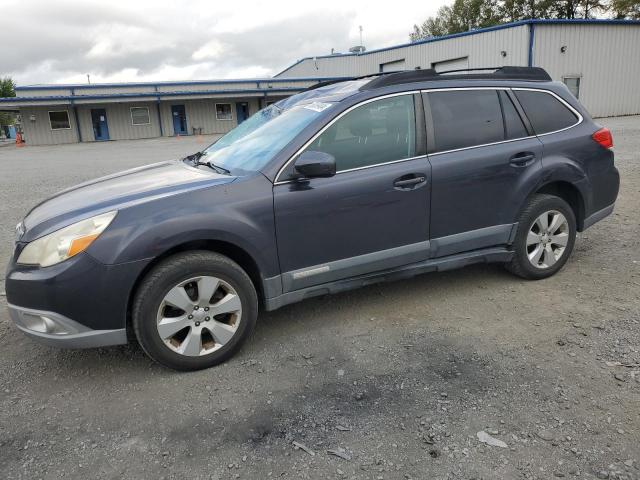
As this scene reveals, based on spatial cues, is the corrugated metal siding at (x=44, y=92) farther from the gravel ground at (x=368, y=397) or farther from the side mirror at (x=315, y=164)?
the side mirror at (x=315, y=164)

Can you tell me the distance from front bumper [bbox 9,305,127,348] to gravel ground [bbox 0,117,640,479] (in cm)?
33

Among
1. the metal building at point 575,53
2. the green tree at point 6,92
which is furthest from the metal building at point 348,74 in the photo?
the green tree at point 6,92

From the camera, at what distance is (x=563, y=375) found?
3.00 m

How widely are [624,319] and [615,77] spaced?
2687cm

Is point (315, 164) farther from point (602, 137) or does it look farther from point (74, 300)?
point (602, 137)

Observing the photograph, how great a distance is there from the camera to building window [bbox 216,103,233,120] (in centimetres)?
3716

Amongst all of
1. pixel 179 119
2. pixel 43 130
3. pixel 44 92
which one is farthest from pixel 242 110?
pixel 43 130

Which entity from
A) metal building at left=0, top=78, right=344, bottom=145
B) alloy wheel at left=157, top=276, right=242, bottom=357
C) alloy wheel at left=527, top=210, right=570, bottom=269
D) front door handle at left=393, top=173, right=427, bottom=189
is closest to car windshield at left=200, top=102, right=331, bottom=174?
front door handle at left=393, top=173, right=427, bottom=189

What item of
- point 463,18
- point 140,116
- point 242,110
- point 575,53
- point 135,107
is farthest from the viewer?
point 463,18

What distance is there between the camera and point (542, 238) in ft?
14.3

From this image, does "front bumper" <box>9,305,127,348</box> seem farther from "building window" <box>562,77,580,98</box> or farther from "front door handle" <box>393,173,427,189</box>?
"building window" <box>562,77,580,98</box>

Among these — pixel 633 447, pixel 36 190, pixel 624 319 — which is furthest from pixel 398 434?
pixel 36 190

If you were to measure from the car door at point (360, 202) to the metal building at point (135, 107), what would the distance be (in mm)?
33631

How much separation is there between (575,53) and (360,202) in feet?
83.6
